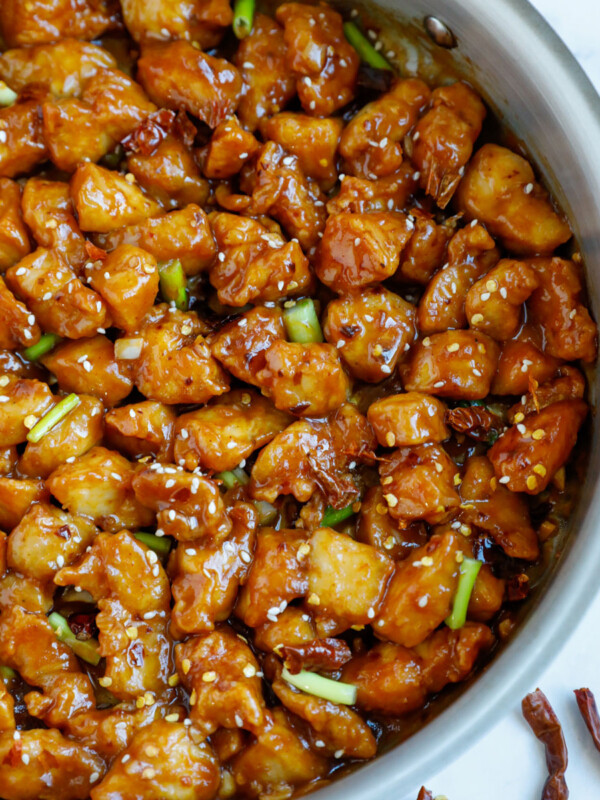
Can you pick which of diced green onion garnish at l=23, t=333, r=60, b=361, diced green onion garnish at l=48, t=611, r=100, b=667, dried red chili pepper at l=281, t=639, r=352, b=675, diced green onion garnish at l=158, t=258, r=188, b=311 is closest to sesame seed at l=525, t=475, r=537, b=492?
dried red chili pepper at l=281, t=639, r=352, b=675

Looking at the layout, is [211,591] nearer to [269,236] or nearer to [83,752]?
[83,752]

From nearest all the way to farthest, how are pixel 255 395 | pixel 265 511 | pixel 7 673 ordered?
pixel 7 673 → pixel 265 511 → pixel 255 395

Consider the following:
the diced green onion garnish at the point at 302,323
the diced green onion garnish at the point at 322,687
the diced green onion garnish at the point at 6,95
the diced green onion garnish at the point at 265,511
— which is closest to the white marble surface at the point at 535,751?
the diced green onion garnish at the point at 322,687

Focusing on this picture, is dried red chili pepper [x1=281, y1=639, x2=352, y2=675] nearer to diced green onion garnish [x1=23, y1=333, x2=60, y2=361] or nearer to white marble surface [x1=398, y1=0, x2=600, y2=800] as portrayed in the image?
white marble surface [x1=398, y1=0, x2=600, y2=800]

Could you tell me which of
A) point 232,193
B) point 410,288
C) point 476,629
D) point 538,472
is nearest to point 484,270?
point 410,288

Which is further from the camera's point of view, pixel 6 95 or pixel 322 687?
pixel 6 95

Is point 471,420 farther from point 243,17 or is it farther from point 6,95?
point 6,95

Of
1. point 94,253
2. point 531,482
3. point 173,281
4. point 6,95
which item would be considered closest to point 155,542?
point 173,281
